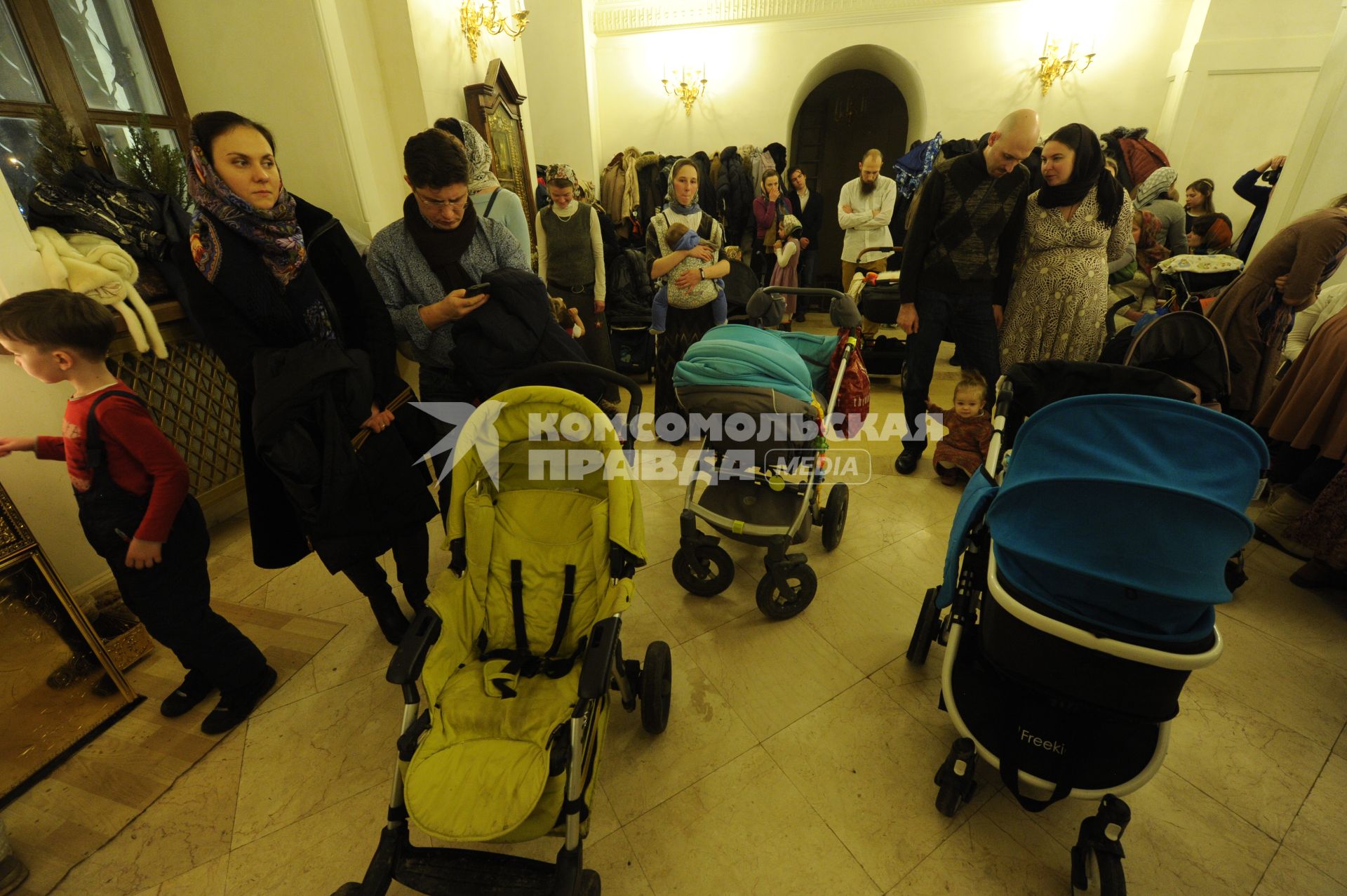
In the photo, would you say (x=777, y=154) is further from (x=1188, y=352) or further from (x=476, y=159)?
(x=1188, y=352)

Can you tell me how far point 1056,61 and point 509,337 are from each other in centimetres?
752

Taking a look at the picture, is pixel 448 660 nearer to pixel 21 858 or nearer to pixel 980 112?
pixel 21 858

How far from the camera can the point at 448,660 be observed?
136 centimetres

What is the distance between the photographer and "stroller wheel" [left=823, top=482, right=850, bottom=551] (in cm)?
235

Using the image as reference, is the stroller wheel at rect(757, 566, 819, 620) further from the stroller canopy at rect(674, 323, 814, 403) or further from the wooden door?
the wooden door

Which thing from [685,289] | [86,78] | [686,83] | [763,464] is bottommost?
[763,464]

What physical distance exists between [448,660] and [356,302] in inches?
44.5

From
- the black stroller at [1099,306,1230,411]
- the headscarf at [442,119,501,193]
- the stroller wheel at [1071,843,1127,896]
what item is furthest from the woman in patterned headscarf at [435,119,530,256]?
the stroller wheel at [1071,843,1127,896]

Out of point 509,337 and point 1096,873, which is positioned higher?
point 509,337

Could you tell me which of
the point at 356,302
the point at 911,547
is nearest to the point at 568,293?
the point at 356,302

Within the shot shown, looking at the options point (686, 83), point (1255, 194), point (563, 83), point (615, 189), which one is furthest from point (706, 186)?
point (1255, 194)

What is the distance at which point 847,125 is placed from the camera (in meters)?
7.68

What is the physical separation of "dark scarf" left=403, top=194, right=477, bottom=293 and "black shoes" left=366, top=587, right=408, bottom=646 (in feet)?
3.62

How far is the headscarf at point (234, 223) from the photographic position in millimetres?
1308
